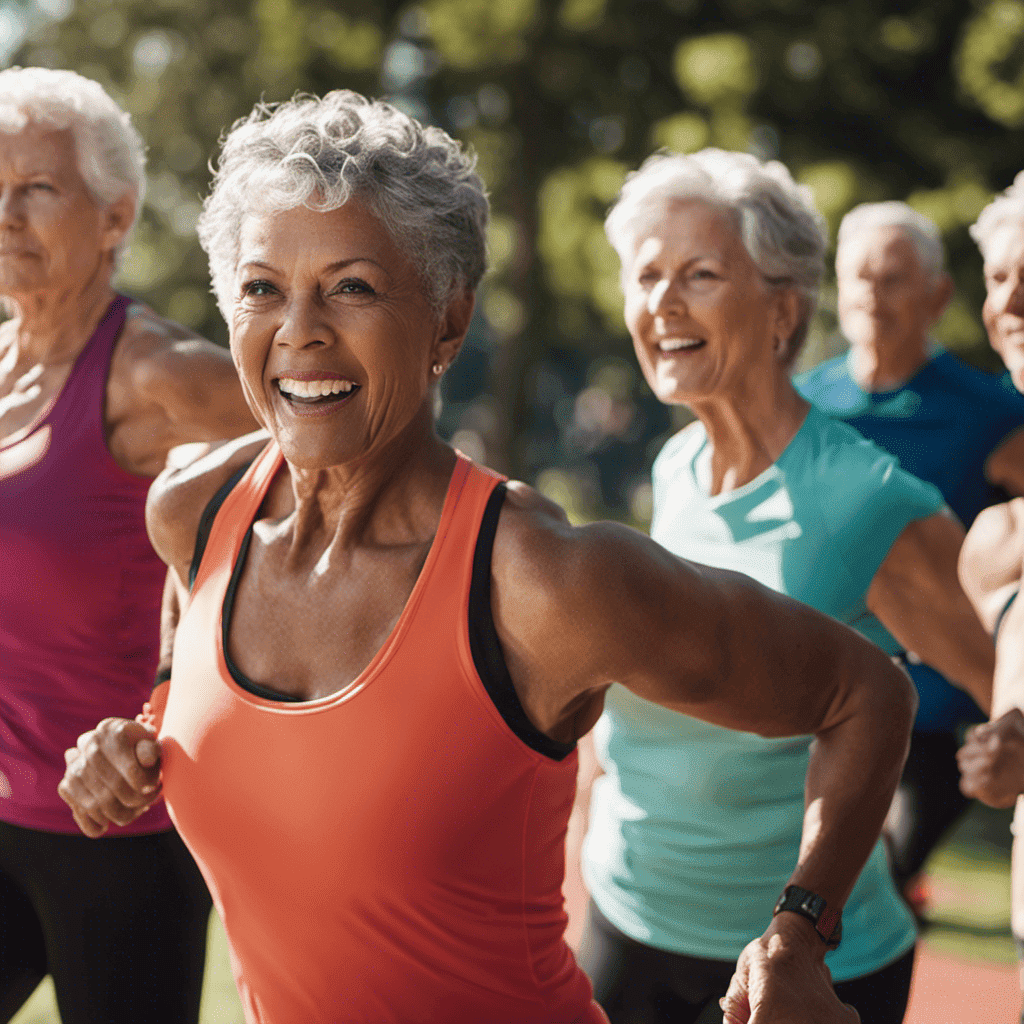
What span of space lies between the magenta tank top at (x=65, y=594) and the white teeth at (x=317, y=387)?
2.92ft

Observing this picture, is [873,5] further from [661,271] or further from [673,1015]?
[673,1015]

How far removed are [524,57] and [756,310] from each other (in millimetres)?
10735

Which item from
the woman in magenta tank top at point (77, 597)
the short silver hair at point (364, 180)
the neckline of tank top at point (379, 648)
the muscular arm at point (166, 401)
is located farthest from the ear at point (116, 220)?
the neckline of tank top at point (379, 648)

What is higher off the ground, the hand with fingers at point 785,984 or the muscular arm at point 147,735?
the muscular arm at point 147,735

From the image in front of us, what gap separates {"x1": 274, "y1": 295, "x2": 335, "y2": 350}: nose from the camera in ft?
5.24

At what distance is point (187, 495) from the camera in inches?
74.2

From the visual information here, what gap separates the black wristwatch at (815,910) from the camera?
4.97 feet

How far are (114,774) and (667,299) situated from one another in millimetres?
1466

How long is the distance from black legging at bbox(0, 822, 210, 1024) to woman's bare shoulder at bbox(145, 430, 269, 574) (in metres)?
0.75

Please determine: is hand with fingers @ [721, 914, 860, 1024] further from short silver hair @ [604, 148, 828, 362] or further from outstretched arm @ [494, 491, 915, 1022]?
short silver hair @ [604, 148, 828, 362]

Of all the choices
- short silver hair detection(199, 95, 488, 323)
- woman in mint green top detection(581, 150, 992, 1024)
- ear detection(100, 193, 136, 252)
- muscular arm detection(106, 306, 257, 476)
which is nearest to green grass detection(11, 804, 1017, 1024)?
woman in mint green top detection(581, 150, 992, 1024)

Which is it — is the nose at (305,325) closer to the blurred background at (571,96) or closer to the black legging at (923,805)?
the black legging at (923,805)

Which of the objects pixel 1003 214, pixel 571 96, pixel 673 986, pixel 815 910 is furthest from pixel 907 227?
pixel 571 96

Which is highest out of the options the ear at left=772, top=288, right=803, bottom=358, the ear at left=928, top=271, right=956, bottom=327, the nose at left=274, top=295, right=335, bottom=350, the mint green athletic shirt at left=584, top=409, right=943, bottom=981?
the ear at left=928, top=271, right=956, bottom=327
